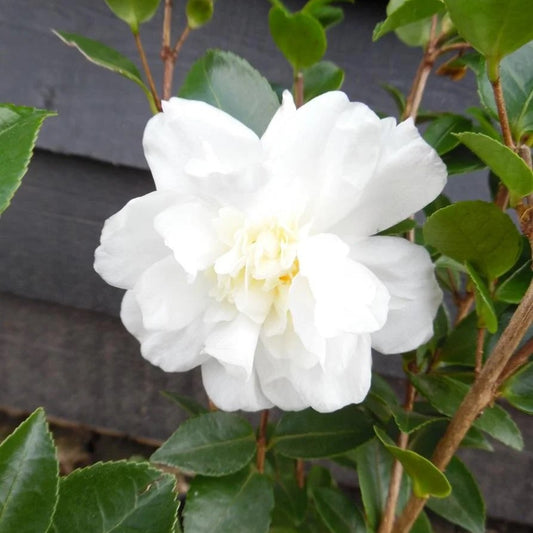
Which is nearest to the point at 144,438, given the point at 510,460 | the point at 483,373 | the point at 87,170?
the point at 87,170

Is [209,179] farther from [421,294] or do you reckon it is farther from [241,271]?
[421,294]

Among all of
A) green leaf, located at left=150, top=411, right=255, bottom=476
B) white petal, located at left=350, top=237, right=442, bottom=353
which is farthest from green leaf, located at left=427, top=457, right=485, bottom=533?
white petal, located at left=350, top=237, right=442, bottom=353

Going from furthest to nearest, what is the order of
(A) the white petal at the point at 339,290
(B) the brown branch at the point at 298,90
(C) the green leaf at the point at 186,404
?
(C) the green leaf at the point at 186,404, (B) the brown branch at the point at 298,90, (A) the white petal at the point at 339,290

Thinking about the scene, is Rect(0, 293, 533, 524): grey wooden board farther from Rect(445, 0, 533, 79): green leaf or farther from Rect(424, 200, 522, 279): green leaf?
Rect(445, 0, 533, 79): green leaf

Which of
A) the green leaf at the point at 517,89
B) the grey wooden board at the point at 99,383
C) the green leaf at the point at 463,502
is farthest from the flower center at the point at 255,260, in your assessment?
the grey wooden board at the point at 99,383

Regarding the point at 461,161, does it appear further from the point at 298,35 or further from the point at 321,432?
the point at 321,432

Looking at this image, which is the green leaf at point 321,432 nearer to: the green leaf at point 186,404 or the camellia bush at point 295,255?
the camellia bush at point 295,255
